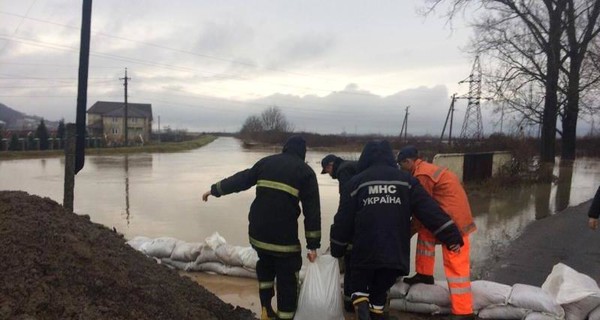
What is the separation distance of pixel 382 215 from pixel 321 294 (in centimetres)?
95

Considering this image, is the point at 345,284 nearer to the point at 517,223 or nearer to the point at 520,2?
the point at 517,223

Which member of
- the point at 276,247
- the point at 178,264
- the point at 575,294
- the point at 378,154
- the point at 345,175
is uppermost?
the point at 378,154

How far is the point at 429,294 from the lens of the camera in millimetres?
4582

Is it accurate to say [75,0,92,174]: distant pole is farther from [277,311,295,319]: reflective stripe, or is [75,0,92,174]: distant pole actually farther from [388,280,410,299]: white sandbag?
[388,280,410,299]: white sandbag

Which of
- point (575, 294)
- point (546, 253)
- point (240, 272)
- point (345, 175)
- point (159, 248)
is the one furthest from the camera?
point (546, 253)

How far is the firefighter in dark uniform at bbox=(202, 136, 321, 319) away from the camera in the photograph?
3.97 m

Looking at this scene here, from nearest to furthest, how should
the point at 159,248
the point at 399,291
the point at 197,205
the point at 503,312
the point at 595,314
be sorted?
1. the point at 595,314
2. the point at 503,312
3. the point at 399,291
4. the point at 159,248
5. the point at 197,205

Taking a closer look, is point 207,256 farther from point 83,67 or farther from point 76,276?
point 83,67

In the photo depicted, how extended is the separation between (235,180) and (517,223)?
8069mm

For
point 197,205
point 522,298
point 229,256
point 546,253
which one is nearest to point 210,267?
point 229,256

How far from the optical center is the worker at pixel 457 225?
4.29 metres

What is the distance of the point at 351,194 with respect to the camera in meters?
3.99

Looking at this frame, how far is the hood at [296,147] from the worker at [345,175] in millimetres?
785

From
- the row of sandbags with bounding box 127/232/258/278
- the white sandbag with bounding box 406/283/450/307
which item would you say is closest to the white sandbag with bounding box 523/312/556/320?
the white sandbag with bounding box 406/283/450/307
